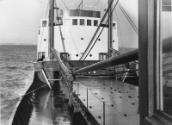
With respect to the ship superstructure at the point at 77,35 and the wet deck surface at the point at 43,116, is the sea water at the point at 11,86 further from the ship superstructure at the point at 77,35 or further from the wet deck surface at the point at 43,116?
the ship superstructure at the point at 77,35

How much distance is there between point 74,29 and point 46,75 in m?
6.24

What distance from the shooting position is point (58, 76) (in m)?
19.5

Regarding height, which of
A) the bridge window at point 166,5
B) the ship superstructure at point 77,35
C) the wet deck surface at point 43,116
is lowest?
the wet deck surface at point 43,116

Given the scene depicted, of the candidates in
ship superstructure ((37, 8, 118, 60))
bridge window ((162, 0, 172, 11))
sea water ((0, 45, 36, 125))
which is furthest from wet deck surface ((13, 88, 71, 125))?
ship superstructure ((37, 8, 118, 60))

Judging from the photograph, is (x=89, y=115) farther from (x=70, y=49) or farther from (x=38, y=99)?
(x=70, y=49)

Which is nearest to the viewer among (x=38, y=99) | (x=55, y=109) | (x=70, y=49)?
(x=55, y=109)

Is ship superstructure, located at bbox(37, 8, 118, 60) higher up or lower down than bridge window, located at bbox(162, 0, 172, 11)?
higher up

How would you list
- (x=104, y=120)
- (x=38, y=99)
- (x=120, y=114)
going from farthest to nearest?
(x=38, y=99), (x=120, y=114), (x=104, y=120)

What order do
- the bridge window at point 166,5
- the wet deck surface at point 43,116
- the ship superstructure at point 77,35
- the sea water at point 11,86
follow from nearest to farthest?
the bridge window at point 166,5, the wet deck surface at point 43,116, the sea water at point 11,86, the ship superstructure at point 77,35

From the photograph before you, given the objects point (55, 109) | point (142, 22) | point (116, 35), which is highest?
point (116, 35)

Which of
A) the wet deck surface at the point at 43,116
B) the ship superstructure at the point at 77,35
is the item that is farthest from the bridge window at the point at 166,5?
the ship superstructure at the point at 77,35

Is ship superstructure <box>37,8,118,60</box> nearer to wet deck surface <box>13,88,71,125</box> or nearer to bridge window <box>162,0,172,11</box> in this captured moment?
wet deck surface <box>13,88,71,125</box>

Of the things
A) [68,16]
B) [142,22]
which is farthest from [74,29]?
[142,22]

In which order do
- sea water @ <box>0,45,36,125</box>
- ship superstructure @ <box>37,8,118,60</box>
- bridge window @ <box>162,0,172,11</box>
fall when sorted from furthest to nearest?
ship superstructure @ <box>37,8,118,60</box> → sea water @ <box>0,45,36,125</box> → bridge window @ <box>162,0,172,11</box>
